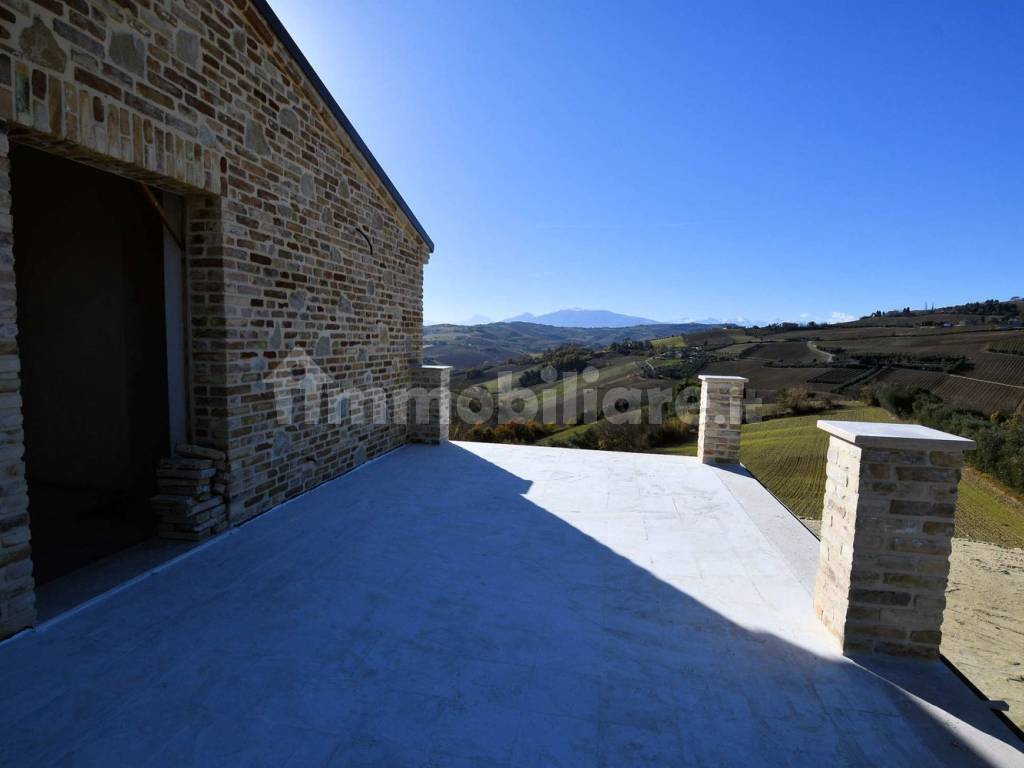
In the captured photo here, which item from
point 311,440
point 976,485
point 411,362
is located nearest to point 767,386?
point 976,485

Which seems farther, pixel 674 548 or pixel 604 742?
pixel 674 548

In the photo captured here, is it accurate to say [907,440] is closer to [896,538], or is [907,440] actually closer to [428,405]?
[896,538]

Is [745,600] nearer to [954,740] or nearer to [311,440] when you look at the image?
[954,740]

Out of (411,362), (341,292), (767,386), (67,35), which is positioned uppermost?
(67,35)

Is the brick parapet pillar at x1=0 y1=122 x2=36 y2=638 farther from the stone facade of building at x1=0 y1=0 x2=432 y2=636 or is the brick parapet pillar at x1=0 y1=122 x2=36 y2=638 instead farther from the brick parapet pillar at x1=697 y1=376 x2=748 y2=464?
the brick parapet pillar at x1=697 y1=376 x2=748 y2=464

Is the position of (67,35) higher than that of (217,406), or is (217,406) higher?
(67,35)

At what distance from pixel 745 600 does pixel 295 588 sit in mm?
3010

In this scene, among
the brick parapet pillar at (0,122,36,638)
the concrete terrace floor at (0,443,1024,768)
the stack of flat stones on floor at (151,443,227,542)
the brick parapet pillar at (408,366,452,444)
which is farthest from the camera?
the brick parapet pillar at (408,366,452,444)

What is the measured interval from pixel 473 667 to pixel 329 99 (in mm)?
5629

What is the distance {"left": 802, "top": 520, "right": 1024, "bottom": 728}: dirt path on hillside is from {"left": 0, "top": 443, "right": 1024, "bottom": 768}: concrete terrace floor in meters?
8.06

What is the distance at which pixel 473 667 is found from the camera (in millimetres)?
2590

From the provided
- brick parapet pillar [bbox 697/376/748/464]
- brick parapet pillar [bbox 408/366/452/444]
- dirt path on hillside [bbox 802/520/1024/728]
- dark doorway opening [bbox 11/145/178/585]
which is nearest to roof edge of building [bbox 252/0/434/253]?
dark doorway opening [bbox 11/145/178/585]

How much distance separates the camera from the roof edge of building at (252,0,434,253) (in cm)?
446

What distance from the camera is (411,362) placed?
8.23 m
